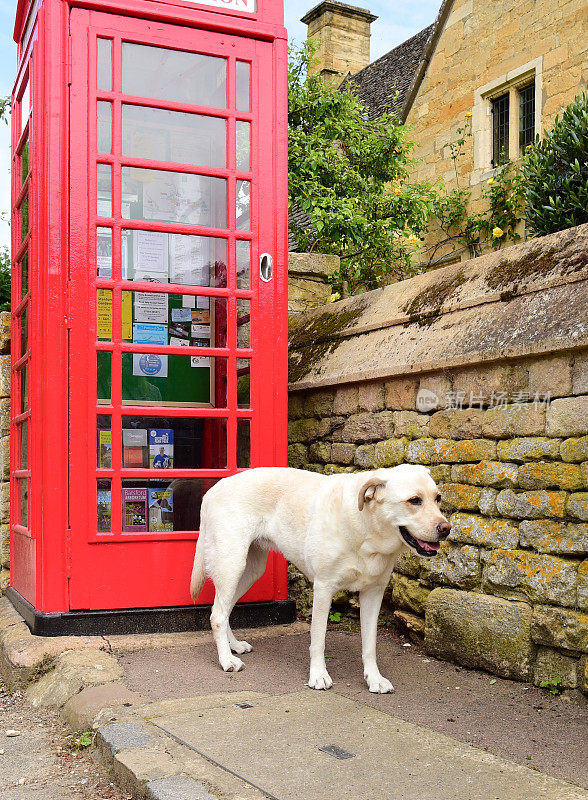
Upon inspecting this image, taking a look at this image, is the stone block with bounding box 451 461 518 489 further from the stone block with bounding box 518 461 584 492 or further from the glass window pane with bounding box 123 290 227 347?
the glass window pane with bounding box 123 290 227 347

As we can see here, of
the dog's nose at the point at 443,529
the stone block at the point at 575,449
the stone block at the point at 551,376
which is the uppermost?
the stone block at the point at 551,376

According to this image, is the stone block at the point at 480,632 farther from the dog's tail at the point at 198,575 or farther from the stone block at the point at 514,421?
the dog's tail at the point at 198,575

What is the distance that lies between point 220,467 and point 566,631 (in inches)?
A: 85.2

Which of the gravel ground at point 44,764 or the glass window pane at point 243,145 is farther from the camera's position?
the glass window pane at point 243,145

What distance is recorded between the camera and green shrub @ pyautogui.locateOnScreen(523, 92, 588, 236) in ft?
27.3

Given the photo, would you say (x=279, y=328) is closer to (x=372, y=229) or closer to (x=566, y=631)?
(x=566, y=631)

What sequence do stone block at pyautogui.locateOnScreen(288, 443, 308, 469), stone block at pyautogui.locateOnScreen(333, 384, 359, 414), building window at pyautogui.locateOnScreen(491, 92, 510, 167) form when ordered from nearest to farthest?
stone block at pyautogui.locateOnScreen(333, 384, 359, 414)
stone block at pyautogui.locateOnScreen(288, 443, 308, 469)
building window at pyautogui.locateOnScreen(491, 92, 510, 167)

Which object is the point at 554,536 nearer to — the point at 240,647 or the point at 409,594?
the point at 409,594

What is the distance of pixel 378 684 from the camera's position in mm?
3467

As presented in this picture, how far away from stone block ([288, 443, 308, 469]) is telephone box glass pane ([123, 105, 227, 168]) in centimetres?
180

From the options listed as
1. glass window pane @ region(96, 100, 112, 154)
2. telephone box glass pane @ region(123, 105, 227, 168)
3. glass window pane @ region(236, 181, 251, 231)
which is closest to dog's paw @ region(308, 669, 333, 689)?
glass window pane @ region(236, 181, 251, 231)

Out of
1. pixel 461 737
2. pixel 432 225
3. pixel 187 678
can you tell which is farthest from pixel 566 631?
pixel 432 225

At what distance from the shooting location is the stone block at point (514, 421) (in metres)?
3.41

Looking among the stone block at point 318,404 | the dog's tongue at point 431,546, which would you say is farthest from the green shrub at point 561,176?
the dog's tongue at point 431,546
